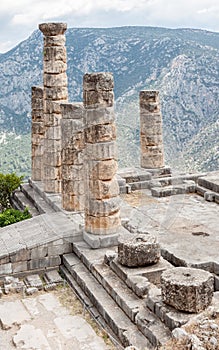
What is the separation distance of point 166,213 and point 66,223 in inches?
152

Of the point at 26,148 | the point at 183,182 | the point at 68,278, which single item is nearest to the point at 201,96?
the point at 26,148

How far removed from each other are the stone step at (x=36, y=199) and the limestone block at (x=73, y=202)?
3.69ft

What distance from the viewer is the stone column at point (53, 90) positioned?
1822cm

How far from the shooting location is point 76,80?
70.2 metres

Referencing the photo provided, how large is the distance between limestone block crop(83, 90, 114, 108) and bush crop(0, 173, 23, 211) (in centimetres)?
881

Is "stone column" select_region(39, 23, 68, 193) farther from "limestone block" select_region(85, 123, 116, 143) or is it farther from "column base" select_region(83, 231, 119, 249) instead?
"column base" select_region(83, 231, 119, 249)

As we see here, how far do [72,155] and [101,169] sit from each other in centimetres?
234

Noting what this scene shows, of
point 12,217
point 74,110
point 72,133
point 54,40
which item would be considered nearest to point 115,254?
point 72,133

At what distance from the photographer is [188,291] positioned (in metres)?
9.72

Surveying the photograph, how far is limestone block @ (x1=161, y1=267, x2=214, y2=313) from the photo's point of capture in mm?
9734

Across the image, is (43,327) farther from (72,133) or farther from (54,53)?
(54,53)

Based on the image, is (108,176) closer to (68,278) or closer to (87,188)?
(87,188)

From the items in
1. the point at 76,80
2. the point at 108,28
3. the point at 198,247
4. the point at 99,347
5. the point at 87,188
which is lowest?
the point at 99,347

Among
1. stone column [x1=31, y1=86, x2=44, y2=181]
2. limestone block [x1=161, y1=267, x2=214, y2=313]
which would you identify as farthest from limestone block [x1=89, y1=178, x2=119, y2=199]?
stone column [x1=31, y1=86, x2=44, y2=181]
